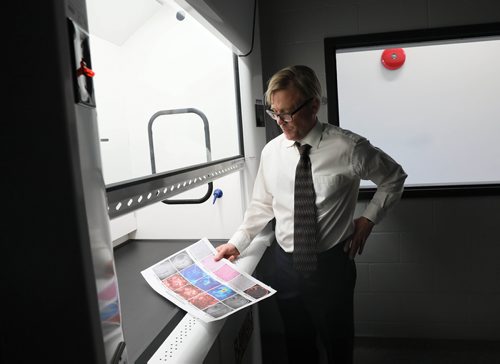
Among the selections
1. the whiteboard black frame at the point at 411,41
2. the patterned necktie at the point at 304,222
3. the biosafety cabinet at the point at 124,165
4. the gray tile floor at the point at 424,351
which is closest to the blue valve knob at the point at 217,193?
the biosafety cabinet at the point at 124,165

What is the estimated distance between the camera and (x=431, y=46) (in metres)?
2.25

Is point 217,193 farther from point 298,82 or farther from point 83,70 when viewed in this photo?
point 83,70

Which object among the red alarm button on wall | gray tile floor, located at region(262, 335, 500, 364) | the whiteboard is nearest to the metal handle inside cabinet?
the whiteboard

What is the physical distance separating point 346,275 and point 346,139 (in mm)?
581

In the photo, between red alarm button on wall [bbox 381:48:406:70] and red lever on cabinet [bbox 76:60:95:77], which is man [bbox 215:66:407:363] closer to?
red alarm button on wall [bbox 381:48:406:70]

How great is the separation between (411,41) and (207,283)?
5.96ft

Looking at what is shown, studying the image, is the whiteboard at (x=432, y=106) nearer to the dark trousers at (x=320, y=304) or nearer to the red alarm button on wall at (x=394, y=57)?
the red alarm button on wall at (x=394, y=57)

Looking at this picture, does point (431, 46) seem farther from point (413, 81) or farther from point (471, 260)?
point (471, 260)

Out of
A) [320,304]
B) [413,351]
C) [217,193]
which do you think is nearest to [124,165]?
[217,193]

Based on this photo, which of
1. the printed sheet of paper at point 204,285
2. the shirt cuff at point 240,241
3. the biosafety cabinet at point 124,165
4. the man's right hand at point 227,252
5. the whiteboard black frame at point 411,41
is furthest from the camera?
the whiteboard black frame at point 411,41

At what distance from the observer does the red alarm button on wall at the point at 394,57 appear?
227 cm

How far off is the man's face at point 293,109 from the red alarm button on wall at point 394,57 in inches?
40.0

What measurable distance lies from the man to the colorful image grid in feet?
0.40

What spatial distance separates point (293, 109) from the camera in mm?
1463
